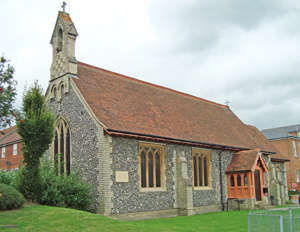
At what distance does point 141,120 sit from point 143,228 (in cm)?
891

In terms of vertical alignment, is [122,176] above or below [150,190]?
above

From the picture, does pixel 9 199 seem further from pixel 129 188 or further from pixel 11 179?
pixel 129 188

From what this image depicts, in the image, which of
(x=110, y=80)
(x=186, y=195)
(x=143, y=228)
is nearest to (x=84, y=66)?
(x=110, y=80)

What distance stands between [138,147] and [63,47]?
323 inches

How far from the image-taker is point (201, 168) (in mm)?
24141

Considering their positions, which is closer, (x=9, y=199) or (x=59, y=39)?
(x=9, y=199)

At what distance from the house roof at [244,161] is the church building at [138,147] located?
0.07m

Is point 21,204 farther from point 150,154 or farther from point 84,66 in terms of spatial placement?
point 84,66

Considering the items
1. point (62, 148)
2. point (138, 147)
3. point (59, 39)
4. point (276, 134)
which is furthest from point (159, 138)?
point (276, 134)

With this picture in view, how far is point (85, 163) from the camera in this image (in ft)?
61.1

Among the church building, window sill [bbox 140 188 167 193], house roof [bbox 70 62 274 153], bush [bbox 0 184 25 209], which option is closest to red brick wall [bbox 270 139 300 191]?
house roof [bbox 70 62 274 153]

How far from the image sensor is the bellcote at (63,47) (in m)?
21.1

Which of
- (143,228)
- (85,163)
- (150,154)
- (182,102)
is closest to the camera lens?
(143,228)

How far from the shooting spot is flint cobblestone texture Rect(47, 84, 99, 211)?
17938 mm
